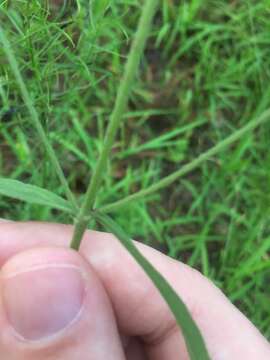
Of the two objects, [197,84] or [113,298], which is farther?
[197,84]

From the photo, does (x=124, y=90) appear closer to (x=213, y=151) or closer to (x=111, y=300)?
(x=213, y=151)

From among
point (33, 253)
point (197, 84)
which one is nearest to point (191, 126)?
point (197, 84)

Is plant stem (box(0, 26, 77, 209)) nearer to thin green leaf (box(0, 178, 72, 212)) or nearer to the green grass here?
thin green leaf (box(0, 178, 72, 212))

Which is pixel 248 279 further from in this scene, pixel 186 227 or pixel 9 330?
pixel 9 330

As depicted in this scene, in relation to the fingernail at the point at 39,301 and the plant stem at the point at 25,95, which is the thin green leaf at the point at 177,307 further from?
the fingernail at the point at 39,301

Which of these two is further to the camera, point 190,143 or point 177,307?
point 190,143

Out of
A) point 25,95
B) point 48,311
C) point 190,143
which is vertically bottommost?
point 190,143

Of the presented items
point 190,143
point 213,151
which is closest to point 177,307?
point 213,151

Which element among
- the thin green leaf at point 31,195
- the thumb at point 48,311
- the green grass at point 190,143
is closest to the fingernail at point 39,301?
the thumb at point 48,311
